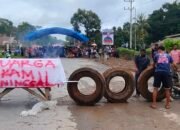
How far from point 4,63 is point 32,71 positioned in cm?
83

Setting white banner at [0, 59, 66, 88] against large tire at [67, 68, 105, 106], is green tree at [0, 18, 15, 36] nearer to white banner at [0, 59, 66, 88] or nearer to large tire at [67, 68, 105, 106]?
large tire at [67, 68, 105, 106]

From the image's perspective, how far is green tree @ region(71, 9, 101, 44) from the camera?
286 ft

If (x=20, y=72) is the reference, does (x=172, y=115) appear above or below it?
below

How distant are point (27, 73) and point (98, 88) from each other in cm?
203

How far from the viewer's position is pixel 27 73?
482 inches

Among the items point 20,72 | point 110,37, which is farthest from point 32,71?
point 110,37

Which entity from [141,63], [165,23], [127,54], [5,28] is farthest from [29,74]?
[5,28]

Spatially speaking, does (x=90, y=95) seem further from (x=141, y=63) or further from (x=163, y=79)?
(x=141, y=63)

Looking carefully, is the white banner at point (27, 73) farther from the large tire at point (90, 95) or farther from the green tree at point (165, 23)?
the green tree at point (165, 23)

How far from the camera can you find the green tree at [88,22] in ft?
286

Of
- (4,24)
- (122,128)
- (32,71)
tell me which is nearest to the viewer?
(122,128)

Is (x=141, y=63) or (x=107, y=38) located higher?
(x=107, y=38)

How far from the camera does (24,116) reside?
35.0 feet

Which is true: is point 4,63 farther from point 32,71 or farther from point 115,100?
point 115,100
